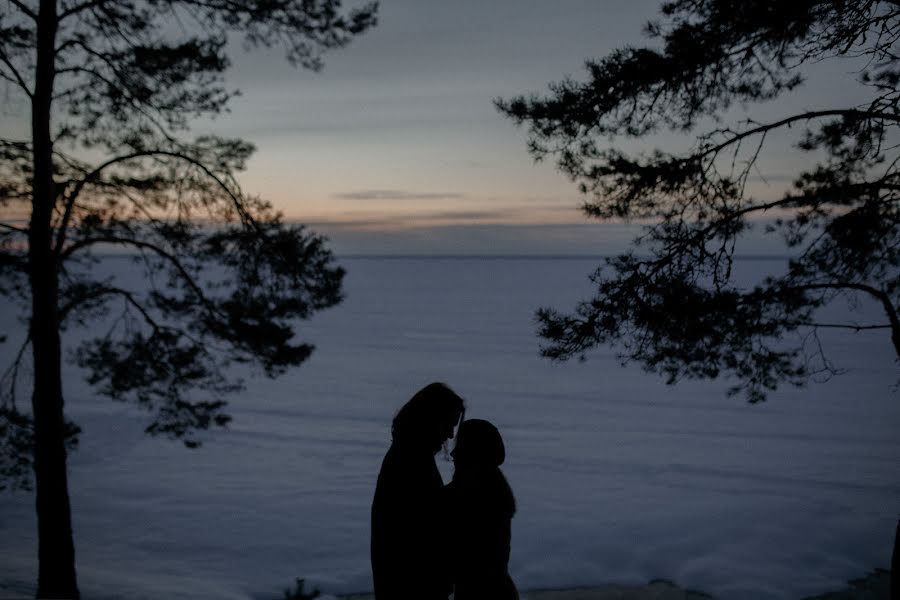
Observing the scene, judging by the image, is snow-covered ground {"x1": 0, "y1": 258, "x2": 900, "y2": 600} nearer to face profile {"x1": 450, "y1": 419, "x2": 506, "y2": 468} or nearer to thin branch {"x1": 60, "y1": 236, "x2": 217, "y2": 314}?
thin branch {"x1": 60, "y1": 236, "x2": 217, "y2": 314}

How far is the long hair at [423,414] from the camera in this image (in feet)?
8.74

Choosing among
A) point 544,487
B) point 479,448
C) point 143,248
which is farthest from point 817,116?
point 544,487

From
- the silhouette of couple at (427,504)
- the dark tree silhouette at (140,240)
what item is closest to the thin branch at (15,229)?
the dark tree silhouette at (140,240)

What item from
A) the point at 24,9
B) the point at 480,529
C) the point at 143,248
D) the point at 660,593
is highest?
the point at 24,9

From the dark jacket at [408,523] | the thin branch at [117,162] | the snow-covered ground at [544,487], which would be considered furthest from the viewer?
the snow-covered ground at [544,487]

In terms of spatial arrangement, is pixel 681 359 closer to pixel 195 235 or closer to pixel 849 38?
pixel 849 38

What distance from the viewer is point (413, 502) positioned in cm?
264

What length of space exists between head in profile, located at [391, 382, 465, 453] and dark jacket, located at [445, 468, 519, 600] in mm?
326

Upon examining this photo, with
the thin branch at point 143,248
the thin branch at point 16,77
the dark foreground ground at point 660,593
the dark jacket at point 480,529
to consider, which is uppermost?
the thin branch at point 16,77

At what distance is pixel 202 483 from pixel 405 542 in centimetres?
1265

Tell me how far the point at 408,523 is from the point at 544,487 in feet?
37.0

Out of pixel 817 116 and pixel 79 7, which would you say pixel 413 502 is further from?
pixel 79 7

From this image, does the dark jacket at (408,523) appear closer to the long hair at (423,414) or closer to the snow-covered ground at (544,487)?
the long hair at (423,414)

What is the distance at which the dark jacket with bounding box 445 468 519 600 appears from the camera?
9.54 feet
